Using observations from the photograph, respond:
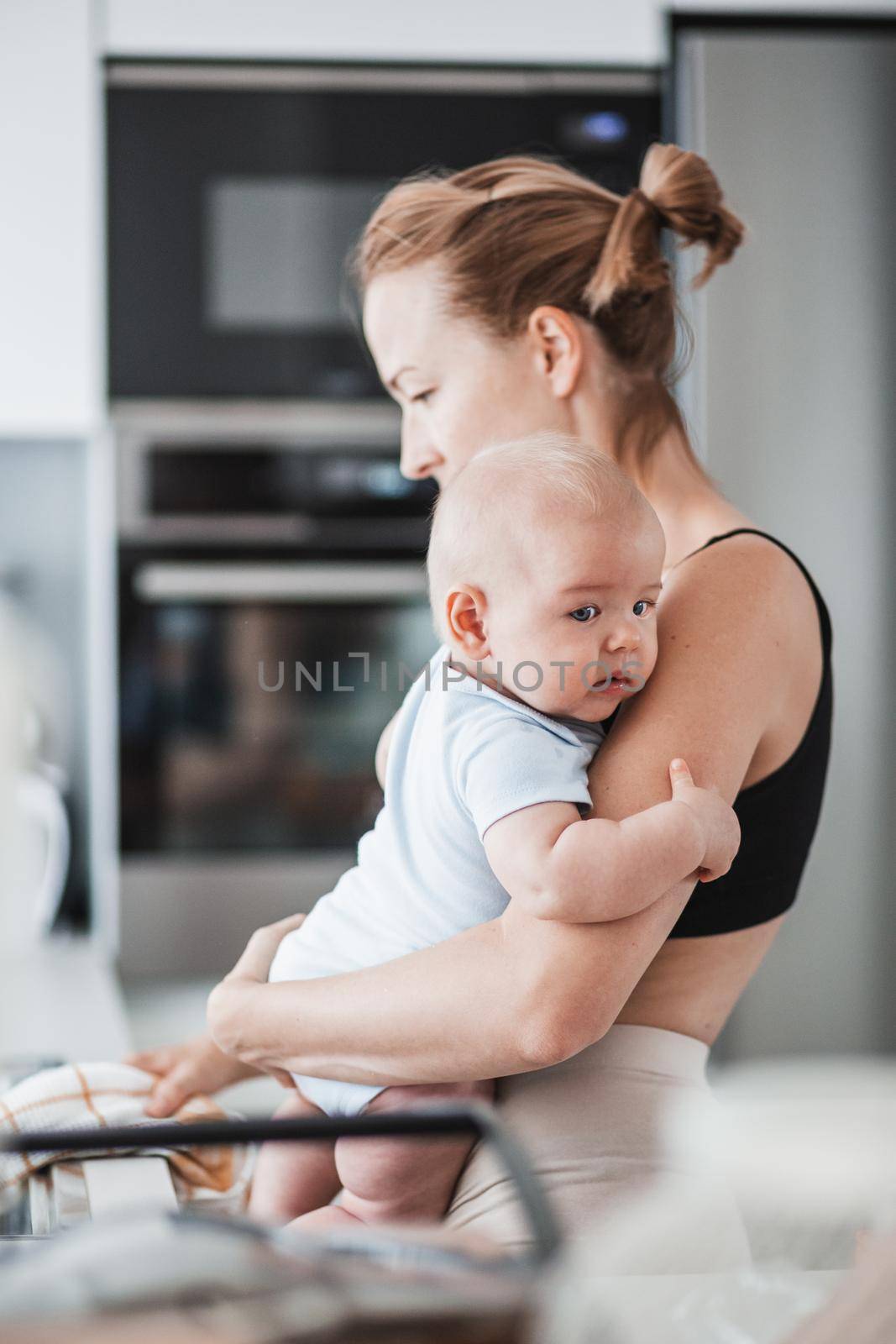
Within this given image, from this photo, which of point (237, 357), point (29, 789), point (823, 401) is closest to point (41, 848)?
point (29, 789)

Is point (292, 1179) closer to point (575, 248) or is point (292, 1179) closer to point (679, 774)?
point (679, 774)

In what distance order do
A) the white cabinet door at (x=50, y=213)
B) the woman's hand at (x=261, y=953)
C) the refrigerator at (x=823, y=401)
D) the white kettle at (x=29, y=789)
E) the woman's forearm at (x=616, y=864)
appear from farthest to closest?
the white kettle at (x=29, y=789) < the white cabinet door at (x=50, y=213) < the refrigerator at (x=823, y=401) < the woman's hand at (x=261, y=953) < the woman's forearm at (x=616, y=864)

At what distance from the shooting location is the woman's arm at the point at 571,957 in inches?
28.8

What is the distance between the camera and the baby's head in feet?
2.59

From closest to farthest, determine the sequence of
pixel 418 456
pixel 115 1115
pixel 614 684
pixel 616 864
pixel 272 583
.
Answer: pixel 616 864, pixel 614 684, pixel 115 1115, pixel 418 456, pixel 272 583

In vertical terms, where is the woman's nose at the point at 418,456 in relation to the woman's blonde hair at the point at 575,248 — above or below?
below

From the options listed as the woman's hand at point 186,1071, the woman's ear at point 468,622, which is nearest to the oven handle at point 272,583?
the woman's hand at point 186,1071

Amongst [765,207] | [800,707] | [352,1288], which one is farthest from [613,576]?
[765,207]

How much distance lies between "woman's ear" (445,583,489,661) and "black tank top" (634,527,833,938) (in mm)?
154

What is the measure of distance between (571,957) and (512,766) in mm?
111

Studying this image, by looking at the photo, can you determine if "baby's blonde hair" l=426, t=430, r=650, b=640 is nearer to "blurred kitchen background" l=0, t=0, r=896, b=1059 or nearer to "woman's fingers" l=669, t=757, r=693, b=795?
"woman's fingers" l=669, t=757, r=693, b=795

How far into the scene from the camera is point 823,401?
7.03ft

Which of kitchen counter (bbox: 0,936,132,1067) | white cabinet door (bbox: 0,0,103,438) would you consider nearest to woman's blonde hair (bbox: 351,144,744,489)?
kitchen counter (bbox: 0,936,132,1067)

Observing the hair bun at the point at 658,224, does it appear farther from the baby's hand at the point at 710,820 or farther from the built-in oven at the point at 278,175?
the built-in oven at the point at 278,175
